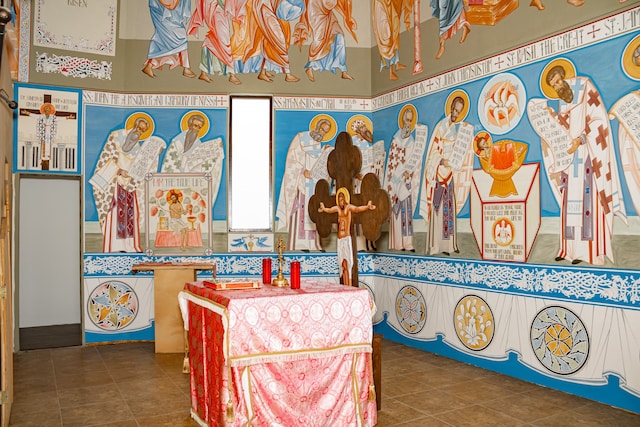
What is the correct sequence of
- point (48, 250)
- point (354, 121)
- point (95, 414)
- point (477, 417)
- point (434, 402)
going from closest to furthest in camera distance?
point (477, 417) < point (95, 414) < point (434, 402) < point (354, 121) < point (48, 250)

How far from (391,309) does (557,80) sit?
3926 mm

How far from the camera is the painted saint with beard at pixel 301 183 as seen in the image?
→ 843 centimetres

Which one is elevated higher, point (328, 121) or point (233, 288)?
point (328, 121)

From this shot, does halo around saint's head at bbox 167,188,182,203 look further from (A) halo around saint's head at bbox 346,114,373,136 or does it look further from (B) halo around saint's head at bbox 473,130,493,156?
(B) halo around saint's head at bbox 473,130,493,156

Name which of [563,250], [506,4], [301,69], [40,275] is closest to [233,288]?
[563,250]

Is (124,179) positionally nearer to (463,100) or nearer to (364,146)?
(364,146)

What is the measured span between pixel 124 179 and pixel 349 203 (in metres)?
4.26

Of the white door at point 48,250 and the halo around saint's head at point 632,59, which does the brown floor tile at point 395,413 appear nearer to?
the halo around saint's head at point 632,59

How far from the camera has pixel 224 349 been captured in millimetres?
3959

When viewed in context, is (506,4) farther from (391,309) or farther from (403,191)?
(391,309)

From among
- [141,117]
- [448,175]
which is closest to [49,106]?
[141,117]

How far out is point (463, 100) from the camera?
22.4 ft

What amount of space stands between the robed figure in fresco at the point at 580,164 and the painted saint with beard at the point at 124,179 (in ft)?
17.5

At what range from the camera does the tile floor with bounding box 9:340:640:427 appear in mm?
4715
